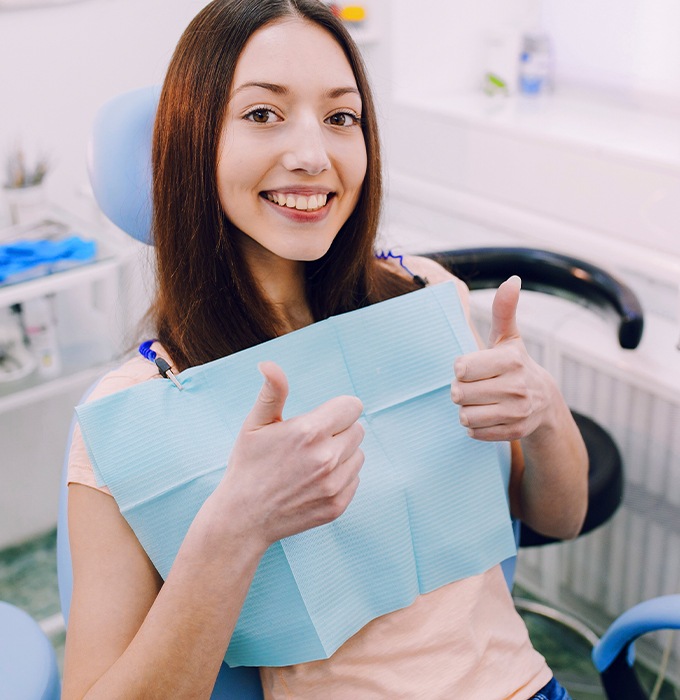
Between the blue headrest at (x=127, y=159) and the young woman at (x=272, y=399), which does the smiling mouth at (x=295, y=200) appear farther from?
the blue headrest at (x=127, y=159)

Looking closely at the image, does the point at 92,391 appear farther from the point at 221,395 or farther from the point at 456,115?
the point at 456,115

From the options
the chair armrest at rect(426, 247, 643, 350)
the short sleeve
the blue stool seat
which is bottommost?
the blue stool seat

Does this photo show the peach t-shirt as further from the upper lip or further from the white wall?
the white wall

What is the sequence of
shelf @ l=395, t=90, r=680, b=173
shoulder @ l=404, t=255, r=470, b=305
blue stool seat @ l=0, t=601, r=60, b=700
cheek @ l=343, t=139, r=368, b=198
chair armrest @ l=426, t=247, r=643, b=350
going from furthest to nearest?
shelf @ l=395, t=90, r=680, b=173 → chair armrest @ l=426, t=247, r=643, b=350 → shoulder @ l=404, t=255, r=470, b=305 → cheek @ l=343, t=139, r=368, b=198 → blue stool seat @ l=0, t=601, r=60, b=700

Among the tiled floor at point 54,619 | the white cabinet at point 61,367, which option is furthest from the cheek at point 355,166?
the tiled floor at point 54,619

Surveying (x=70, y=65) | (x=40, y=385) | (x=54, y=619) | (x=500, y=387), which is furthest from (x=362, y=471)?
(x=70, y=65)

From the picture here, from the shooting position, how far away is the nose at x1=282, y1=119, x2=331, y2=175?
36.8 inches

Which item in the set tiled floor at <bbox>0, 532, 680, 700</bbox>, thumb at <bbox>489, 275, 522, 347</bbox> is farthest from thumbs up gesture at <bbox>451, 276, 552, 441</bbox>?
tiled floor at <bbox>0, 532, 680, 700</bbox>

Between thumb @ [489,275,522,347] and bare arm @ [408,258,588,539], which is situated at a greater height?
thumb @ [489,275,522,347]

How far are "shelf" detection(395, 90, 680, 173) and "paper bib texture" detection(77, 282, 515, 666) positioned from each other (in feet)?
2.22

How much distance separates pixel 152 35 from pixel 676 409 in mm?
1434

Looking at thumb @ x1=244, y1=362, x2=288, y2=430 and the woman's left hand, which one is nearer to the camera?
thumb @ x1=244, y1=362, x2=288, y2=430

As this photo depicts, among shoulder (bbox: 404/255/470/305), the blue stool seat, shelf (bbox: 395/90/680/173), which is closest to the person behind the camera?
the blue stool seat

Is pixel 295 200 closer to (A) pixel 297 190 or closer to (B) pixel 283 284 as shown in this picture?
(A) pixel 297 190
